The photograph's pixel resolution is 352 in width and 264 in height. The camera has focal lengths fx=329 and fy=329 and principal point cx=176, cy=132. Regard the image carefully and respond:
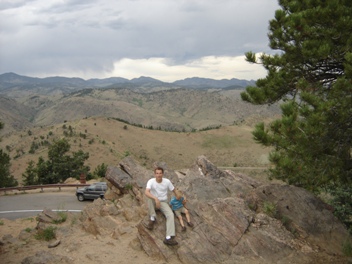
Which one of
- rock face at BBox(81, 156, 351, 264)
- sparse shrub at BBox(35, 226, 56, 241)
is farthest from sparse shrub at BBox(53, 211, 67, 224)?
rock face at BBox(81, 156, 351, 264)

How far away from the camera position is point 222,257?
862 centimetres

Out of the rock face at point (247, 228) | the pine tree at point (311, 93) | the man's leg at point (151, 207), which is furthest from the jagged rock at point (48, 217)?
the pine tree at point (311, 93)

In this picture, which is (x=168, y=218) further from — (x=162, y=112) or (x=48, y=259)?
(x=162, y=112)

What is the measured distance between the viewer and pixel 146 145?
205 ft

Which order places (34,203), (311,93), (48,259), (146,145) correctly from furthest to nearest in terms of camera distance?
1. (146,145)
2. (34,203)
3. (48,259)
4. (311,93)

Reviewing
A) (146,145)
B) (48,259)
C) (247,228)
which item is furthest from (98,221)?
(146,145)

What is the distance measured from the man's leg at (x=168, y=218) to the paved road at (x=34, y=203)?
12.5 metres

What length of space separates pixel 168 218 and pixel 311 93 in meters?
4.88

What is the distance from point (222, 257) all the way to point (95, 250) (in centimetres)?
374

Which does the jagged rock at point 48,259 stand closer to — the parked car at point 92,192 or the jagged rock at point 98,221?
the jagged rock at point 98,221

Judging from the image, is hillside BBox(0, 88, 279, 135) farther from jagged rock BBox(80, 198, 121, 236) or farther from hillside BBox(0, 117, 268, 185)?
jagged rock BBox(80, 198, 121, 236)

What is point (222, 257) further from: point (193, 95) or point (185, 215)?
point (193, 95)

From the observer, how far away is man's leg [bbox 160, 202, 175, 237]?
880 cm

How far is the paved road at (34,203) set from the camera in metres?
20.2
